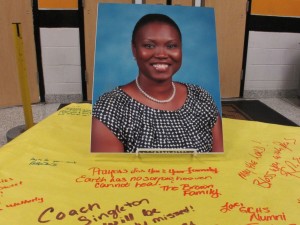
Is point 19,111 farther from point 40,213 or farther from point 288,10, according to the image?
point 288,10

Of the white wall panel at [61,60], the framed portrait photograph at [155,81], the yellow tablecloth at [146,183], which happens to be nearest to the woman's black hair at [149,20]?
the framed portrait photograph at [155,81]

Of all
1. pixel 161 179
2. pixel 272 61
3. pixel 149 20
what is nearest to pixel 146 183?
pixel 161 179

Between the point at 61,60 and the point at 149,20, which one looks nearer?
the point at 149,20

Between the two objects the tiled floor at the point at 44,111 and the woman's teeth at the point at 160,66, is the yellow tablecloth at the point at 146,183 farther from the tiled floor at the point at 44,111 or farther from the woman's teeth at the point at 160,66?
the tiled floor at the point at 44,111

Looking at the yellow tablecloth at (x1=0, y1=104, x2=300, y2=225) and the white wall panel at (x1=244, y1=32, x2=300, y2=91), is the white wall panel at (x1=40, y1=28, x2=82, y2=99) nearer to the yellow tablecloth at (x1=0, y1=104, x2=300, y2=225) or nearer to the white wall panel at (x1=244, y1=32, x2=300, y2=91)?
the white wall panel at (x1=244, y1=32, x2=300, y2=91)

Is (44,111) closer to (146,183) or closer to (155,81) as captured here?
(155,81)

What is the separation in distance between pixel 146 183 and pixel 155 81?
33 centimetres

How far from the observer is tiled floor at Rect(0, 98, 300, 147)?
2.33 meters

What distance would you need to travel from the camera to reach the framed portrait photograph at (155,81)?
97 centimetres

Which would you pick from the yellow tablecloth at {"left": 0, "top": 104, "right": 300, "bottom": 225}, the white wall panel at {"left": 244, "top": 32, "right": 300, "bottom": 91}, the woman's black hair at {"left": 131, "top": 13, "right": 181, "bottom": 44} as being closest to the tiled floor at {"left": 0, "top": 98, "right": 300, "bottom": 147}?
the white wall panel at {"left": 244, "top": 32, "right": 300, "bottom": 91}

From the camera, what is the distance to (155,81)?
3.32ft

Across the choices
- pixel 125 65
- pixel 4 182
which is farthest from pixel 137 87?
pixel 4 182

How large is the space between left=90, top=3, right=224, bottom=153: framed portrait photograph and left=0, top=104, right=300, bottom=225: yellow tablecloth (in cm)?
6

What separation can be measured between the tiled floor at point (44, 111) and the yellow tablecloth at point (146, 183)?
122cm
